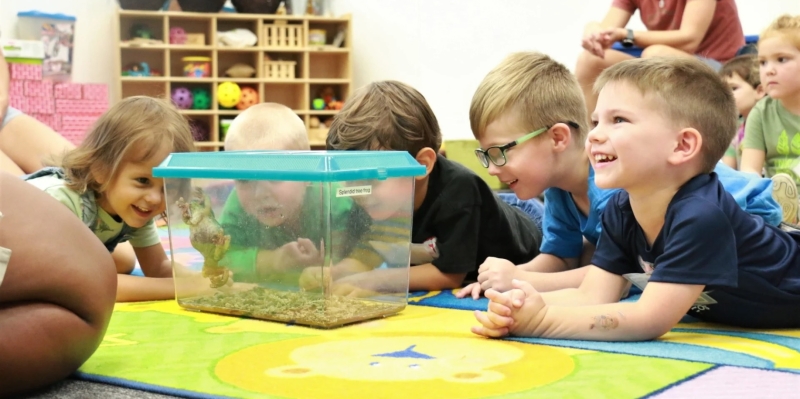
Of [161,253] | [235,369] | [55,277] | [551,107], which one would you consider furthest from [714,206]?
[161,253]

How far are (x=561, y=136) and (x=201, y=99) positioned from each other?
3005mm

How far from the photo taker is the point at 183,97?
4.02 m

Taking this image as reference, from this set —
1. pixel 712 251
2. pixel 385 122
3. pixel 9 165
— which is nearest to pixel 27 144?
pixel 9 165

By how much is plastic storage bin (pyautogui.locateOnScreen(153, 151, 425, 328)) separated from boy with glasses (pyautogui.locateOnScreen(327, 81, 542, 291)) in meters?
0.17

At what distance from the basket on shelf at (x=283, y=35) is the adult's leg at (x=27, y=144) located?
228 centimetres

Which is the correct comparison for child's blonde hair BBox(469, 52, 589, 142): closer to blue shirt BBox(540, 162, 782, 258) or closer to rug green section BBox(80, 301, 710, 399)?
blue shirt BBox(540, 162, 782, 258)

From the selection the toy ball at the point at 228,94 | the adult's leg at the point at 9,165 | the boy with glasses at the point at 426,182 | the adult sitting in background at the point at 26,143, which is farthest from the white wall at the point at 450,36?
the boy with glasses at the point at 426,182

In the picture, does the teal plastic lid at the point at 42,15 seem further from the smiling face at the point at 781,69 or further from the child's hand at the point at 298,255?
the child's hand at the point at 298,255

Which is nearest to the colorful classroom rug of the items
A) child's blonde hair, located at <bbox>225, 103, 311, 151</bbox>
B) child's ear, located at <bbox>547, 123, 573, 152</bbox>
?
child's ear, located at <bbox>547, 123, 573, 152</bbox>

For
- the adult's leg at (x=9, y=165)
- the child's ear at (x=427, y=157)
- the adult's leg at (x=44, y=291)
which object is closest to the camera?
the adult's leg at (x=44, y=291)

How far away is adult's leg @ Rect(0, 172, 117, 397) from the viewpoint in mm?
723

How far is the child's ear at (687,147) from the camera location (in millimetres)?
1003

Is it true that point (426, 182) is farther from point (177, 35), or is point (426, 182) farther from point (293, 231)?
point (177, 35)

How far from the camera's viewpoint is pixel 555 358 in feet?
2.94
